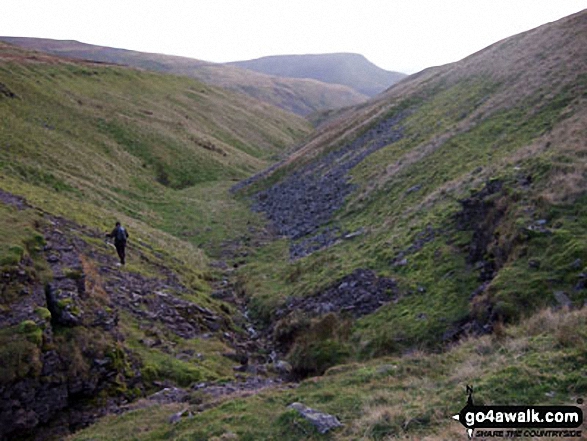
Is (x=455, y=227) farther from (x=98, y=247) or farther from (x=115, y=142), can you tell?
(x=115, y=142)

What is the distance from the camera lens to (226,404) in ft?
39.4

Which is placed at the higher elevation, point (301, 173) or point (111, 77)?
point (111, 77)

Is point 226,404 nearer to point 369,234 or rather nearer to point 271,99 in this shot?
point 369,234

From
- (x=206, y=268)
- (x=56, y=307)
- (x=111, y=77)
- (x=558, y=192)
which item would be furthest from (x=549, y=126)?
(x=111, y=77)

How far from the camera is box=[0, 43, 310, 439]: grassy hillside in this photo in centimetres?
1320

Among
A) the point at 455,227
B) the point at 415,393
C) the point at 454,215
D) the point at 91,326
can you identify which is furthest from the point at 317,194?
the point at 415,393

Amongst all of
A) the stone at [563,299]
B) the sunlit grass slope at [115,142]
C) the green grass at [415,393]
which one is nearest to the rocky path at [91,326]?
the green grass at [415,393]

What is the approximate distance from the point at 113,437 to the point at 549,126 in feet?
82.8

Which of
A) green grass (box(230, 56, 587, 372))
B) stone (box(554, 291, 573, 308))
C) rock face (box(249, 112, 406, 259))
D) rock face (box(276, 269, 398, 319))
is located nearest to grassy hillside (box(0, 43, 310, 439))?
rock face (box(276, 269, 398, 319))

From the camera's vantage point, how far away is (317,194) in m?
38.3

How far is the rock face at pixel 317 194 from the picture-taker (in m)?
30.2

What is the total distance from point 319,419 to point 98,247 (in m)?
16.5

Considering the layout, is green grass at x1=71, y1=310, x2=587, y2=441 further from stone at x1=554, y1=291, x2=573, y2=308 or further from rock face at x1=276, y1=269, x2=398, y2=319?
rock face at x1=276, y1=269, x2=398, y2=319

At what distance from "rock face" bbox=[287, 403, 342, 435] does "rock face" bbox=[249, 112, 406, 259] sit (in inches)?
653
